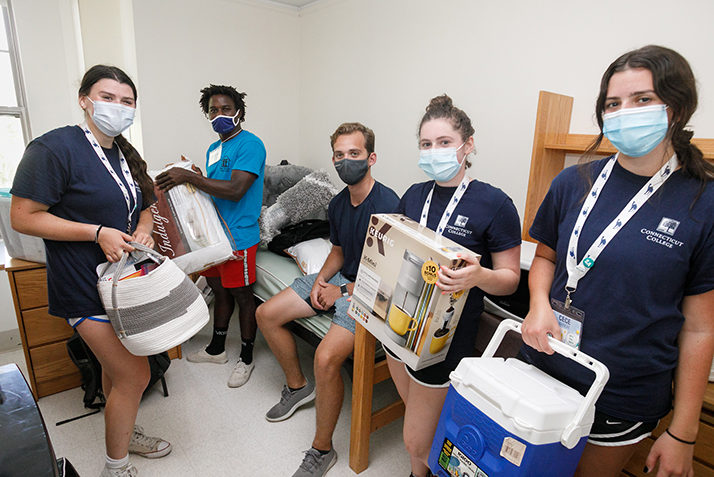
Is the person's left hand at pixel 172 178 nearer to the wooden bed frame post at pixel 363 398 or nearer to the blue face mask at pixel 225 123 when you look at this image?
the blue face mask at pixel 225 123

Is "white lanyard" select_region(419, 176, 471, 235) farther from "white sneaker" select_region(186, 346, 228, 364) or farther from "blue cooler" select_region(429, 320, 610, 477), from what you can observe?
"white sneaker" select_region(186, 346, 228, 364)

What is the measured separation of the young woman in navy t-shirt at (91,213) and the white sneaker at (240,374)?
772 mm

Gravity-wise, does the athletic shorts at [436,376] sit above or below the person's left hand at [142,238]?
below

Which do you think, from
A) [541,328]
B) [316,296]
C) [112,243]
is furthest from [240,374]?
[541,328]

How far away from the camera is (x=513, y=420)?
813mm

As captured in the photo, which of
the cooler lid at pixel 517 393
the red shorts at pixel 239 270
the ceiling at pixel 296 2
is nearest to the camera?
the cooler lid at pixel 517 393

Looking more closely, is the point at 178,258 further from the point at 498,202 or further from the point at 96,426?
the point at 498,202

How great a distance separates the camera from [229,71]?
11.2 feet

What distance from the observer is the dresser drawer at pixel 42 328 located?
2.06 metres

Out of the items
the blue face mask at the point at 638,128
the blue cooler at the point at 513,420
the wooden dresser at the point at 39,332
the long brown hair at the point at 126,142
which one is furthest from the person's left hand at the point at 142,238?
the blue face mask at the point at 638,128

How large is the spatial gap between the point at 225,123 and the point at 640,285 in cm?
210

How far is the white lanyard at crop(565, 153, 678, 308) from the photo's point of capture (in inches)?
35.3

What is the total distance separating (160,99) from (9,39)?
3.62ft

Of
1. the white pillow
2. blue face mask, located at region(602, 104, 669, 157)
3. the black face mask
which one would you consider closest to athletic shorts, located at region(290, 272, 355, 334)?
the white pillow
